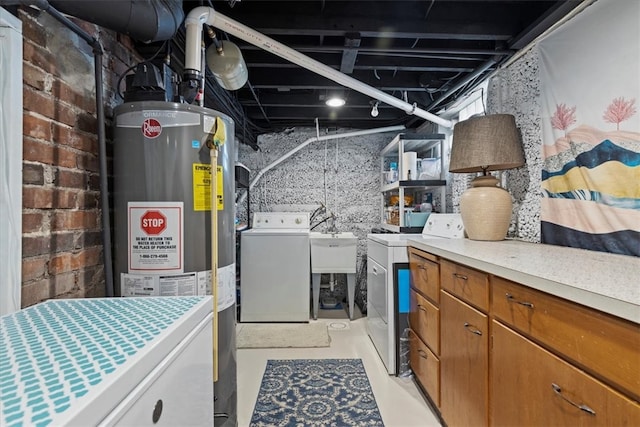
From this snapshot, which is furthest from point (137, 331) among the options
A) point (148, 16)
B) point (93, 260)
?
point (148, 16)

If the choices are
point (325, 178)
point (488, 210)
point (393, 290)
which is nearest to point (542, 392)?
point (488, 210)

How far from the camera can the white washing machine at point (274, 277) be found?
3102 mm

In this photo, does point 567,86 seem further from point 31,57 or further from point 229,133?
point 31,57

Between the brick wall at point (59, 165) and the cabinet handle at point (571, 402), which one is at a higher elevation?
the brick wall at point (59, 165)

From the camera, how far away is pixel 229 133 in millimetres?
1416

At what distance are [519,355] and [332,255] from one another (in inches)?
91.2

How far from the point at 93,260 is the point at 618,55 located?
7.64ft

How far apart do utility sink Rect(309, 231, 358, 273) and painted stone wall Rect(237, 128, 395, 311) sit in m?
0.61

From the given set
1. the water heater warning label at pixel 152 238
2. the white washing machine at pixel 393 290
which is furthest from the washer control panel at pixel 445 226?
the water heater warning label at pixel 152 238

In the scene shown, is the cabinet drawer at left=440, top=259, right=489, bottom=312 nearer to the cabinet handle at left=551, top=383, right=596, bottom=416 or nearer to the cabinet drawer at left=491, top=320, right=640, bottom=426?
the cabinet drawer at left=491, top=320, right=640, bottom=426

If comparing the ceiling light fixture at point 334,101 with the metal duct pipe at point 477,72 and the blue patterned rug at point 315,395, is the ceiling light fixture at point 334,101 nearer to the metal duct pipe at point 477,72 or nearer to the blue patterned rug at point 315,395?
the metal duct pipe at point 477,72

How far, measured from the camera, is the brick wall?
98 centimetres

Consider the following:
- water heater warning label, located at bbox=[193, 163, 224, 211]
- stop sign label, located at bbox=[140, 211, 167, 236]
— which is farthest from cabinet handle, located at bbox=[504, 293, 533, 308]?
stop sign label, located at bbox=[140, 211, 167, 236]

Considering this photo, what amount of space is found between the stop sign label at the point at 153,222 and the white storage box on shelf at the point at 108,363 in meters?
0.35
